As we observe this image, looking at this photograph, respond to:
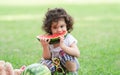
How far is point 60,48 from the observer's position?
18.4ft

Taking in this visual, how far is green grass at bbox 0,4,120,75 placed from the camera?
6719 millimetres

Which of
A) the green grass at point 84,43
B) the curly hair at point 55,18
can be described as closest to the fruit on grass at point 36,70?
the curly hair at point 55,18

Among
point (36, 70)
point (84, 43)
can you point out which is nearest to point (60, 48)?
point (36, 70)

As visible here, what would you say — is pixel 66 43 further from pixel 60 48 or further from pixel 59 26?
pixel 59 26

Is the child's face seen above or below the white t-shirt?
above

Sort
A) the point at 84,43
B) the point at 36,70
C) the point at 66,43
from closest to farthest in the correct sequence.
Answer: the point at 36,70 < the point at 66,43 < the point at 84,43

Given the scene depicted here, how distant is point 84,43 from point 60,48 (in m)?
3.68

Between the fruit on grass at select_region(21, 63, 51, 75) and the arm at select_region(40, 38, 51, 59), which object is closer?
the fruit on grass at select_region(21, 63, 51, 75)

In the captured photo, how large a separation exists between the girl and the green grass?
594mm

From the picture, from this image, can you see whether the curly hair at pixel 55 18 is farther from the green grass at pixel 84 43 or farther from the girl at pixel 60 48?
the green grass at pixel 84 43

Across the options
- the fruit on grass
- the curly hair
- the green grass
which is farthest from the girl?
the green grass

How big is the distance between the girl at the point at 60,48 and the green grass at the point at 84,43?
59 cm

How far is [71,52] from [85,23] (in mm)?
8741

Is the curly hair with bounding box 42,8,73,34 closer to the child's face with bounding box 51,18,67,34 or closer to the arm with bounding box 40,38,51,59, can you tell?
the child's face with bounding box 51,18,67,34
